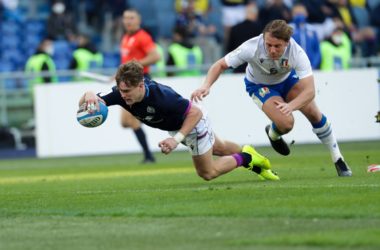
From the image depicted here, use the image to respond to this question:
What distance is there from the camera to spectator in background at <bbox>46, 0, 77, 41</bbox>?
29094 mm

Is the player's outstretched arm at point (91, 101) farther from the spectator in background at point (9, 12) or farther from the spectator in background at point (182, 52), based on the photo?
the spectator in background at point (9, 12)

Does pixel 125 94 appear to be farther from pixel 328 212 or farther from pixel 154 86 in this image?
pixel 328 212

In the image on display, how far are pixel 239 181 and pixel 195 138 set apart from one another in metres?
1.16

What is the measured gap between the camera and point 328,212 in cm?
980

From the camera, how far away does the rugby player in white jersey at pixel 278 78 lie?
516 inches

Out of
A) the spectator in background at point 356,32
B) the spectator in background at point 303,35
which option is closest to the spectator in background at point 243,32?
the spectator in background at point 303,35

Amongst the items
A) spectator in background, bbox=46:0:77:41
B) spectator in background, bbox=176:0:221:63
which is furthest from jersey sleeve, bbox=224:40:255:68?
spectator in background, bbox=46:0:77:41

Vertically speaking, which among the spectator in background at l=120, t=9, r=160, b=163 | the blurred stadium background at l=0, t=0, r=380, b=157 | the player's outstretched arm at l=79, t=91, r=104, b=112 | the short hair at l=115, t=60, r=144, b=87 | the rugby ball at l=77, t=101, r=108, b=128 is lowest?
the blurred stadium background at l=0, t=0, r=380, b=157

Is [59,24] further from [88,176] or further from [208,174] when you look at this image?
[208,174]

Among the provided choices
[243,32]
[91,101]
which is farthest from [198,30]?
[91,101]

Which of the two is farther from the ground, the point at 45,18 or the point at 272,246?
the point at 272,246

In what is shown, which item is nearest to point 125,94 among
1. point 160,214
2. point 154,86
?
point 154,86

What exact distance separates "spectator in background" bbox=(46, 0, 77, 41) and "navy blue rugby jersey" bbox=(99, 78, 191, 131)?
54.6 feet

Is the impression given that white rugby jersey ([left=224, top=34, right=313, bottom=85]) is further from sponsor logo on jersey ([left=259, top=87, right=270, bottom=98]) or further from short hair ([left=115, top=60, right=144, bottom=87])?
short hair ([left=115, top=60, right=144, bottom=87])
